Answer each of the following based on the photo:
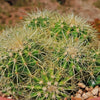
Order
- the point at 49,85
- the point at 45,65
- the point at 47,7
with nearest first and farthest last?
the point at 49,85
the point at 45,65
the point at 47,7

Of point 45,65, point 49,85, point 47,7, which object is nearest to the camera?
point 49,85

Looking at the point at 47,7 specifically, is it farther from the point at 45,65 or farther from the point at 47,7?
the point at 45,65

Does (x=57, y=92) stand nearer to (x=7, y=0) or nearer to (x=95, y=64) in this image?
(x=95, y=64)

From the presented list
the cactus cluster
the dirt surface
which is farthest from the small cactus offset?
the dirt surface

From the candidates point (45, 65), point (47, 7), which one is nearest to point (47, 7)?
point (47, 7)

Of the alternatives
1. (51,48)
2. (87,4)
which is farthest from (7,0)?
(51,48)

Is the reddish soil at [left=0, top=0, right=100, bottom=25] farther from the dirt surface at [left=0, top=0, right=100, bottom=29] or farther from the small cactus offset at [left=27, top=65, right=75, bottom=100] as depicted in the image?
the small cactus offset at [left=27, top=65, right=75, bottom=100]

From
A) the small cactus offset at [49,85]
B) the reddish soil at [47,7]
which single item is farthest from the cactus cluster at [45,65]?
the reddish soil at [47,7]

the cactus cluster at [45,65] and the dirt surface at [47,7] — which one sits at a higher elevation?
the dirt surface at [47,7]

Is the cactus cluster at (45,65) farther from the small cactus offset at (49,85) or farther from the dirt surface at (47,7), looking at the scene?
the dirt surface at (47,7)
